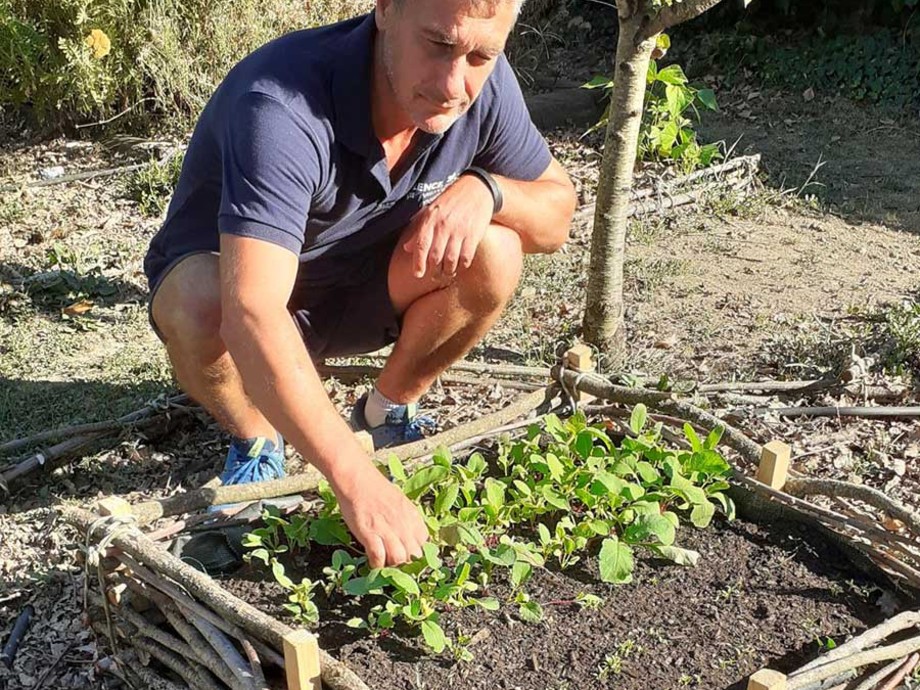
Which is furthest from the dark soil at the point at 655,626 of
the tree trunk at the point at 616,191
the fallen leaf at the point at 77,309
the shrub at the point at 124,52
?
the shrub at the point at 124,52

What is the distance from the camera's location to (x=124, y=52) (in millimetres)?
5719

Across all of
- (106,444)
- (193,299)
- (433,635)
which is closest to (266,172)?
(193,299)

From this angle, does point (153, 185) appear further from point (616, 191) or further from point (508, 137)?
point (508, 137)

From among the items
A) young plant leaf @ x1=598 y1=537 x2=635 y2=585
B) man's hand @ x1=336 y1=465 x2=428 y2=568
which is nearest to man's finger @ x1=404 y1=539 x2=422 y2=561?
man's hand @ x1=336 y1=465 x2=428 y2=568

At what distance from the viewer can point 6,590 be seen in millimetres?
2809

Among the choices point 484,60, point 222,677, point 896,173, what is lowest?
point 896,173

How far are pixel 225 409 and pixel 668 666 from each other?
142 centimetres

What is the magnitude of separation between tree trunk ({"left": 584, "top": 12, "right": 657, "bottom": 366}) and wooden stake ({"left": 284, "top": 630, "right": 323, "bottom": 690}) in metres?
2.14

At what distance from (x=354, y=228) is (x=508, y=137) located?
19.0 inches

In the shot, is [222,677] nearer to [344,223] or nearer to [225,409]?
[225,409]

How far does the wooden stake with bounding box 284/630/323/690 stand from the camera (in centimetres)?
190

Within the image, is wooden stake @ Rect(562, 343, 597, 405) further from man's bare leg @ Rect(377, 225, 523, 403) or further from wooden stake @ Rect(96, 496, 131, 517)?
wooden stake @ Rect(96, 496, 131, 517)

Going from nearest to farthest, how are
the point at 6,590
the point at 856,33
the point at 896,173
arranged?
the point at 6,590, the point at 896,173, the point at 856,33

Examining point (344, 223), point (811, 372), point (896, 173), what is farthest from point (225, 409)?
point (896, 173)
